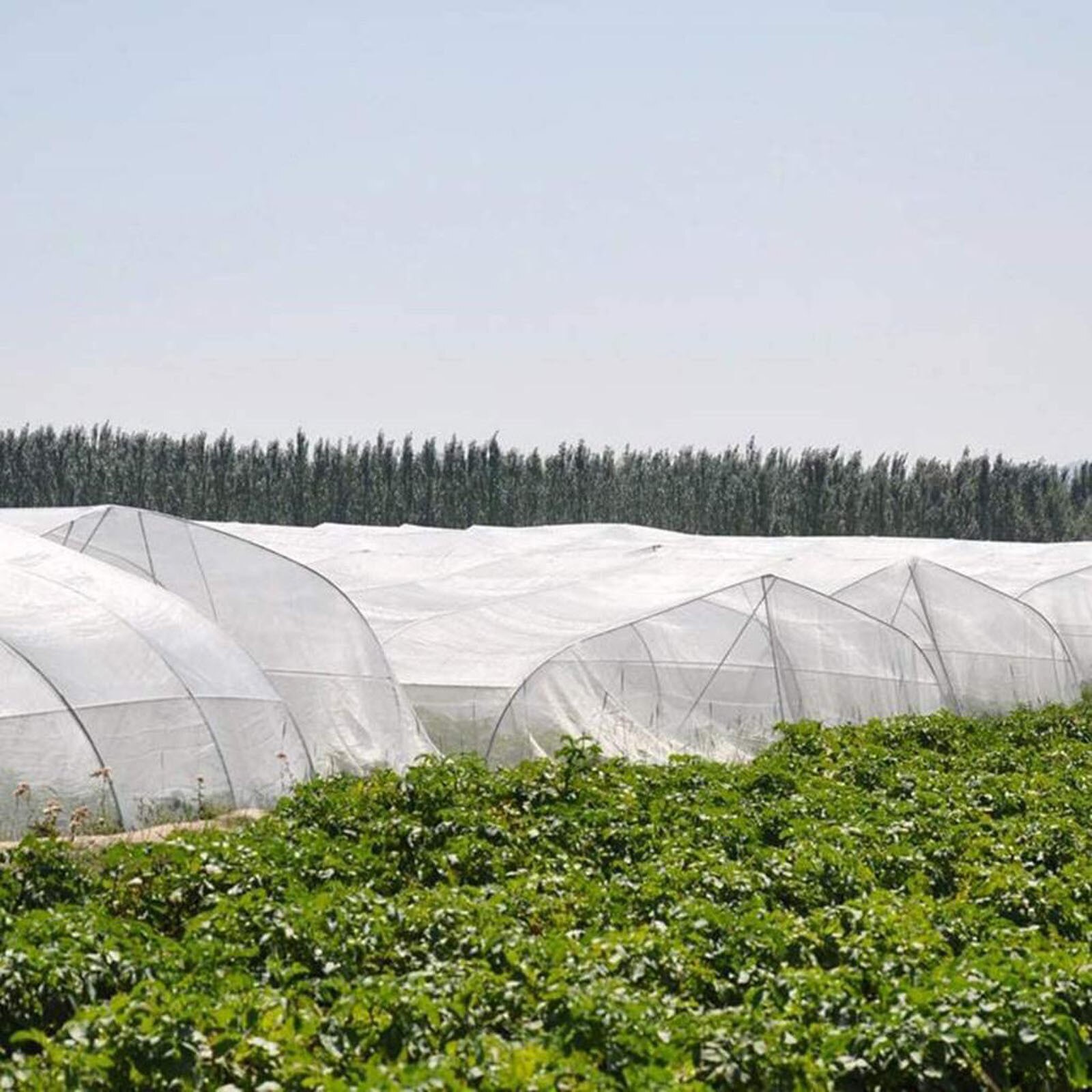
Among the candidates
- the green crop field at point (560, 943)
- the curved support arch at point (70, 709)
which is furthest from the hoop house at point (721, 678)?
the curved support arch at point (70, 709)

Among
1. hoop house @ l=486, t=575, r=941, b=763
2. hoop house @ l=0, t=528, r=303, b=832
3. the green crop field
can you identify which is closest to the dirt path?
hoop house @ l=0, t=528, r=303, b=832

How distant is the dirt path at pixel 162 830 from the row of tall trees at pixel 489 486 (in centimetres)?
4652

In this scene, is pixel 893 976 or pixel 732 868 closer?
pixel 893 976

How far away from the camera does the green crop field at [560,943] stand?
18.6ft

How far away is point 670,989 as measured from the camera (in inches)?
278

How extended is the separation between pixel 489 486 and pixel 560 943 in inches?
2104

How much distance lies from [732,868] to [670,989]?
1995 mm

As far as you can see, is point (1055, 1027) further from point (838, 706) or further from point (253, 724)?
point (838, 706)

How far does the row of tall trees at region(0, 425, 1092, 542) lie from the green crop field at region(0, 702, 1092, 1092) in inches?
1883

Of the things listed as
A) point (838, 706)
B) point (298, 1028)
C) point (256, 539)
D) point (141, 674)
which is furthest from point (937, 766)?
point (256, 539)

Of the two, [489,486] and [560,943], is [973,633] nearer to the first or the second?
[560,943]

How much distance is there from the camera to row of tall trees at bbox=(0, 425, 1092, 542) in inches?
2317

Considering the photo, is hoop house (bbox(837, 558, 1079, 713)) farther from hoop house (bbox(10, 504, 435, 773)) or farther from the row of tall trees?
the row of tall trees

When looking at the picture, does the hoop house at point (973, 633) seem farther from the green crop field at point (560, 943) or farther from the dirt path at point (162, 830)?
the dirt path at point (162, 830)
